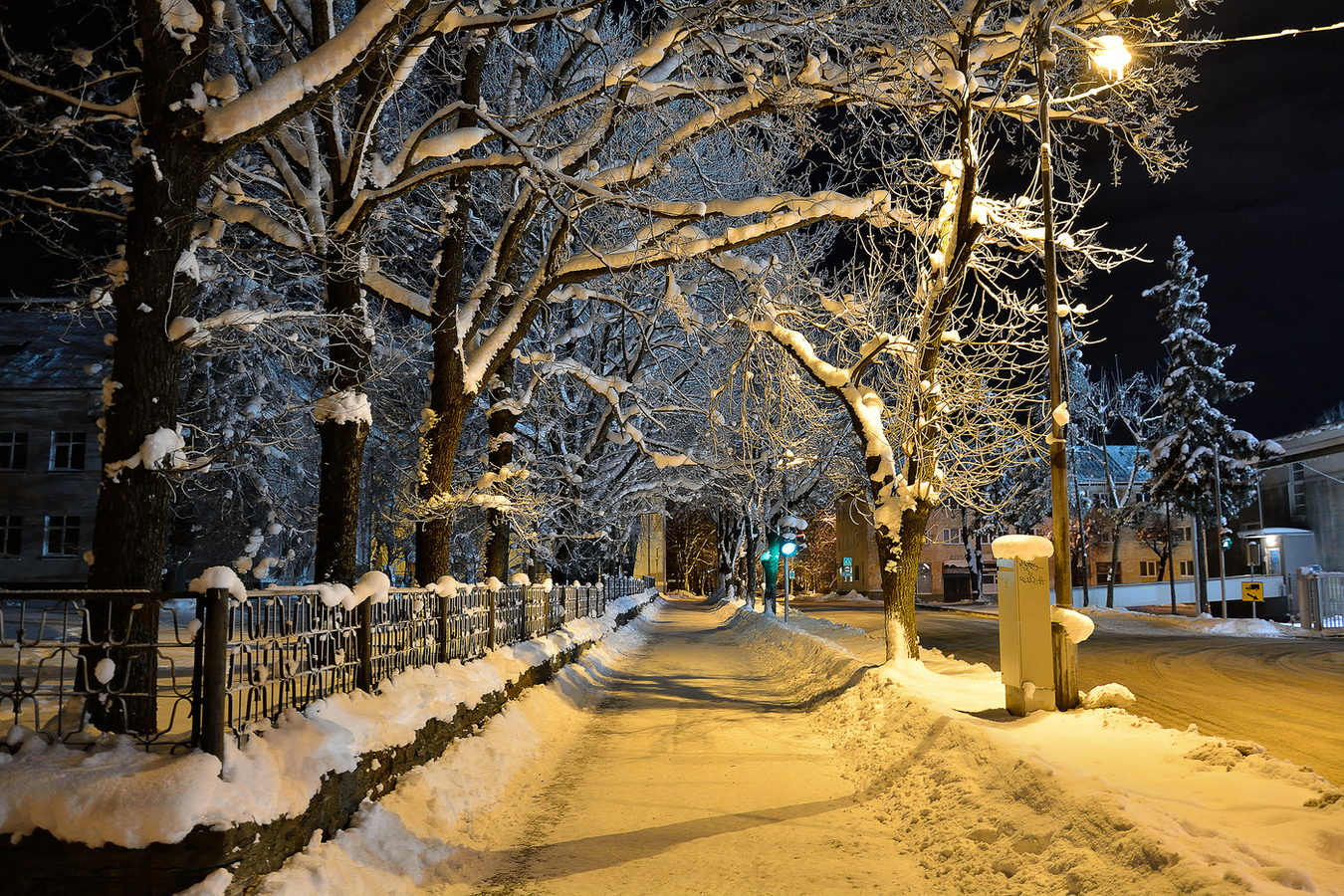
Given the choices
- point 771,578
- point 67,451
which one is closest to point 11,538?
point 67,451

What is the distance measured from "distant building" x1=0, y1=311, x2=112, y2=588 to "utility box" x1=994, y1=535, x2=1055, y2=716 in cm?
3409

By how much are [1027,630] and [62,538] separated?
35.7 metres

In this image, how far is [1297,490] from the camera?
47.9 meters

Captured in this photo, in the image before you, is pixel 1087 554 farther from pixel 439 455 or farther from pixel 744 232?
pixel 439 455

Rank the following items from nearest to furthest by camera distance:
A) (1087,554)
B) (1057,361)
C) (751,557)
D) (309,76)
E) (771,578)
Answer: (309,76) < (1057,361) < (771,578) < (751,557) < (1087,554)

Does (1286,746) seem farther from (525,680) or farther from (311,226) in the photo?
(311,226)

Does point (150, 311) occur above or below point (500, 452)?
below

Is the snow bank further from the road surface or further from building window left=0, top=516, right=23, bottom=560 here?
building window left=0, top=516, right=23, bottom=560

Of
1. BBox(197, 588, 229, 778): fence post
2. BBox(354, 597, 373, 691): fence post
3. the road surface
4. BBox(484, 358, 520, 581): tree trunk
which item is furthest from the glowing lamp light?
BBox(484, 358, 520, 581): tree trunk

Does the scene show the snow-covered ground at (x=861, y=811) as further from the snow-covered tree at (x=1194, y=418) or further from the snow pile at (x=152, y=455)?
the snow-covered tree at (x=1194, y=418)

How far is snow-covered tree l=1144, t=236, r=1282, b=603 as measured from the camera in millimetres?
37188

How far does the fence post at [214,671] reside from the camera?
4.72m

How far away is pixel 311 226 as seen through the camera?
32.4 feet

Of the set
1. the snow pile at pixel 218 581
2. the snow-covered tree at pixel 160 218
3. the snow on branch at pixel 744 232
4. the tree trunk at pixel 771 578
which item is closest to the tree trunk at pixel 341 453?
the snow on branch at pixel 744 232
